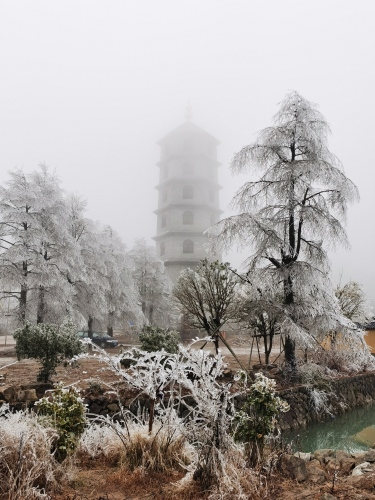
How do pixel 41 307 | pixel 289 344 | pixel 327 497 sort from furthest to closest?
1. pixel 41 307
2. pixel 289 344
3. pixel 327 497

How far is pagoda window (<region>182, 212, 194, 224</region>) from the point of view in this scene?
4597cm

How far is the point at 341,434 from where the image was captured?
453 inches

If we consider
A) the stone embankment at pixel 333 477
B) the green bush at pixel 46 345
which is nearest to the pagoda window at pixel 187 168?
the green bush at pixel 46 345

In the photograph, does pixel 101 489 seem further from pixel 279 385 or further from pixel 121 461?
pixel 279 385

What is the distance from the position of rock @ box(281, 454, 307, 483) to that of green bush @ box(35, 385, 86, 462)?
254cm

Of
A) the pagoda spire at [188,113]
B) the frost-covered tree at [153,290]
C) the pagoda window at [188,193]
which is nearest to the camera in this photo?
the frost-covered tree at [153,290]

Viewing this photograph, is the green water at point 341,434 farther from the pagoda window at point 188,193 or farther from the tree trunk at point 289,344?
the pagoda window at point 188,193

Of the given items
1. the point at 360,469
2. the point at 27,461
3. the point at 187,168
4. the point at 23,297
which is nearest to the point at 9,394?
the point at 27,461

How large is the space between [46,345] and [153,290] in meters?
24.7

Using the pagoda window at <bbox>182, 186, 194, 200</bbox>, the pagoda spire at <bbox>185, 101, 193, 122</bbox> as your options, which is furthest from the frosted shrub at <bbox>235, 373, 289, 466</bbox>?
the pagoda spire at <bbox>185, 101, 193, 122</bbox>

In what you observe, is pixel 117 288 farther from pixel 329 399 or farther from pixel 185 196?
pixel 185 196

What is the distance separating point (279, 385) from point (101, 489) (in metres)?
10.3

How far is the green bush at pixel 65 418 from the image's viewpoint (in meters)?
4.66

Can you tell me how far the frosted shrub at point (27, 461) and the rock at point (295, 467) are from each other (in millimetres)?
2651
